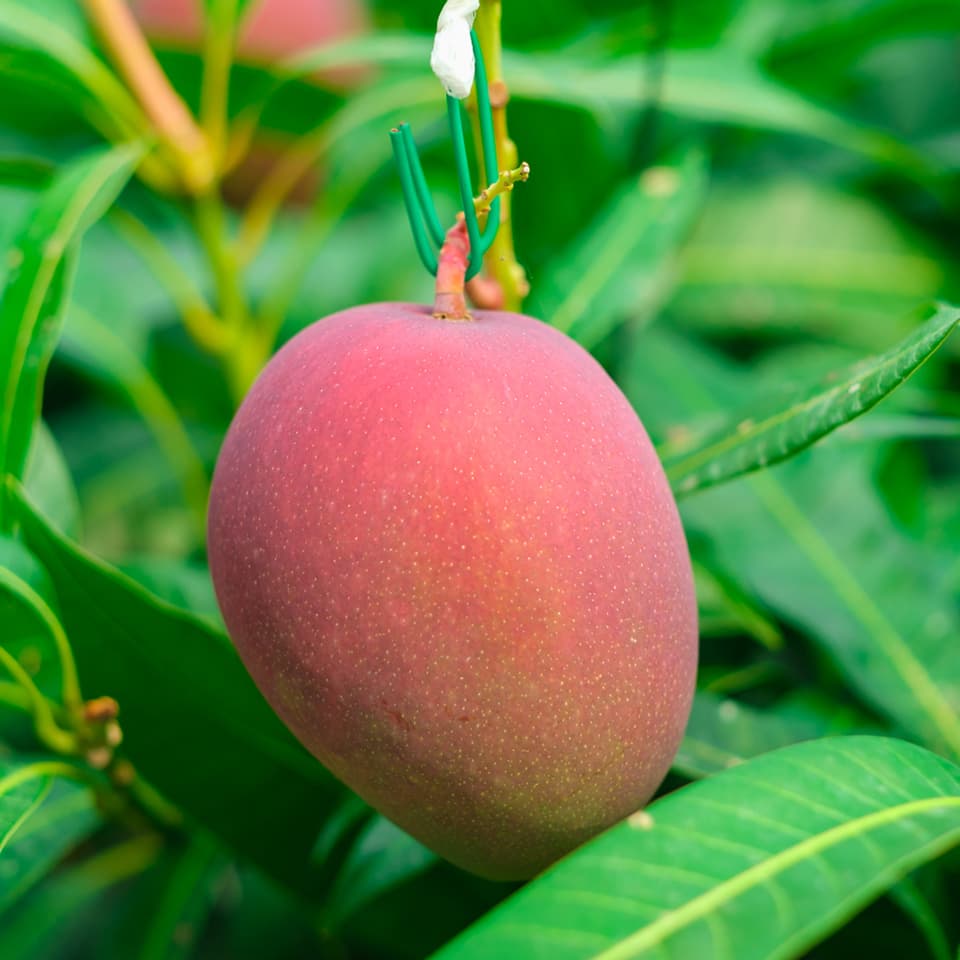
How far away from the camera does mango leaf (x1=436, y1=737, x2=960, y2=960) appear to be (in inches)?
12.6

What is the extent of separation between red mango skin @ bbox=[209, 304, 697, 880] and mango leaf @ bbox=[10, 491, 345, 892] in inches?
4.3

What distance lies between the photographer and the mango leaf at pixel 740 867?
32cm

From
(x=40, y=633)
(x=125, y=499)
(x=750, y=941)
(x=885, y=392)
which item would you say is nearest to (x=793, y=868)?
(x=750, y=941)

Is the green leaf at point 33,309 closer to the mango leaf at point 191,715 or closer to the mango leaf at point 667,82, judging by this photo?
the mango leaf at point 191,715

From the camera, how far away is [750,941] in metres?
0.32

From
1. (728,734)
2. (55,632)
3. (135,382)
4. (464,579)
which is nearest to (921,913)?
(728,734)

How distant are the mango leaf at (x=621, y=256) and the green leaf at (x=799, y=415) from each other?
132mm

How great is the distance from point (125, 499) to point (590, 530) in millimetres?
883

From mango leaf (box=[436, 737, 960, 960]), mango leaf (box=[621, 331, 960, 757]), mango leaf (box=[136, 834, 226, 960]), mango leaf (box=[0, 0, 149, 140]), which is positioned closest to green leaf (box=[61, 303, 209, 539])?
mango leaf (box=[0, 0, 149, 140])

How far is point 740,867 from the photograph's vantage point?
0.35m

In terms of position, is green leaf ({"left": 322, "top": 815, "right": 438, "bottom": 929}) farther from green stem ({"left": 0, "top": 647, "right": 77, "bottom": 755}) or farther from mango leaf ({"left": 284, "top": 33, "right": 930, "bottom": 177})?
mango leaf ({"left": 284, "top": 33, "right": 930, "bottom": 177})

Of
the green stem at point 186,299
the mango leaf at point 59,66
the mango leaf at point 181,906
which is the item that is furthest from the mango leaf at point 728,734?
the mango leaf at point 59,66

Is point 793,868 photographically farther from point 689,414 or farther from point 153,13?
point 153,13

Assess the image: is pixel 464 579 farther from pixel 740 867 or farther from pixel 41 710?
pixel 41 710
